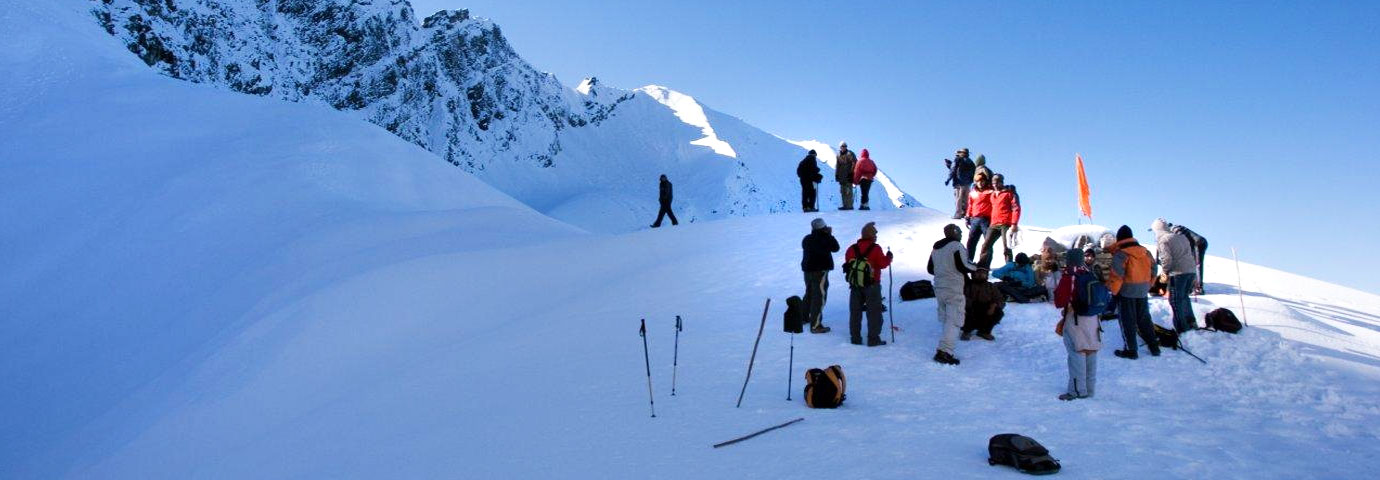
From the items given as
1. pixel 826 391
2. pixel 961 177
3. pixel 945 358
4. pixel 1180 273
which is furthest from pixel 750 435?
pixel 961 177

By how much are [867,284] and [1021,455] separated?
4.12m

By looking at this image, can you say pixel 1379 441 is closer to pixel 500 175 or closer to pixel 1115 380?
pixel 1115 380

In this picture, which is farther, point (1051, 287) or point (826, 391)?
point (1051, 287)

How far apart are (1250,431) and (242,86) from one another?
327 feet

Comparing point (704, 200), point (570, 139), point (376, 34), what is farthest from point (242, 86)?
point (704, 200)

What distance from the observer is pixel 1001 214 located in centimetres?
1262

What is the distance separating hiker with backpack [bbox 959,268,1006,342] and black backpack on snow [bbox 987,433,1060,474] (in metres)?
4.01

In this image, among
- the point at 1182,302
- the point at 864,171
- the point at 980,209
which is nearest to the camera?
the point at 1182,302

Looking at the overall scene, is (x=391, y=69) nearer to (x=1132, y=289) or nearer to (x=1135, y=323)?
(x=1132, y=289)

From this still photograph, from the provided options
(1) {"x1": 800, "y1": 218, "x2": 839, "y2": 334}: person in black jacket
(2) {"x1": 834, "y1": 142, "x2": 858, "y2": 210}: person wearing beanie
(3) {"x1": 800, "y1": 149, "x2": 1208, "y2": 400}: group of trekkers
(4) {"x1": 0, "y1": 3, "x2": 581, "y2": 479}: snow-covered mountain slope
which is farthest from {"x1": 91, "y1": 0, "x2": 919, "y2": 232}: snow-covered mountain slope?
(3) {"x1": 800, "y1": 149, "x2": 1208, "y2": 400}: group of trekkers

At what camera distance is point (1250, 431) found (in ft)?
21.0

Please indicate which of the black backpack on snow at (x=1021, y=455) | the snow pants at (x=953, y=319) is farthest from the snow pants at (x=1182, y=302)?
the black backpack on snow at (x=1021, y=455)

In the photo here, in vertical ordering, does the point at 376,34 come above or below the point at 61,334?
above

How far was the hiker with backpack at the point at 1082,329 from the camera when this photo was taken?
7484 millimetres
